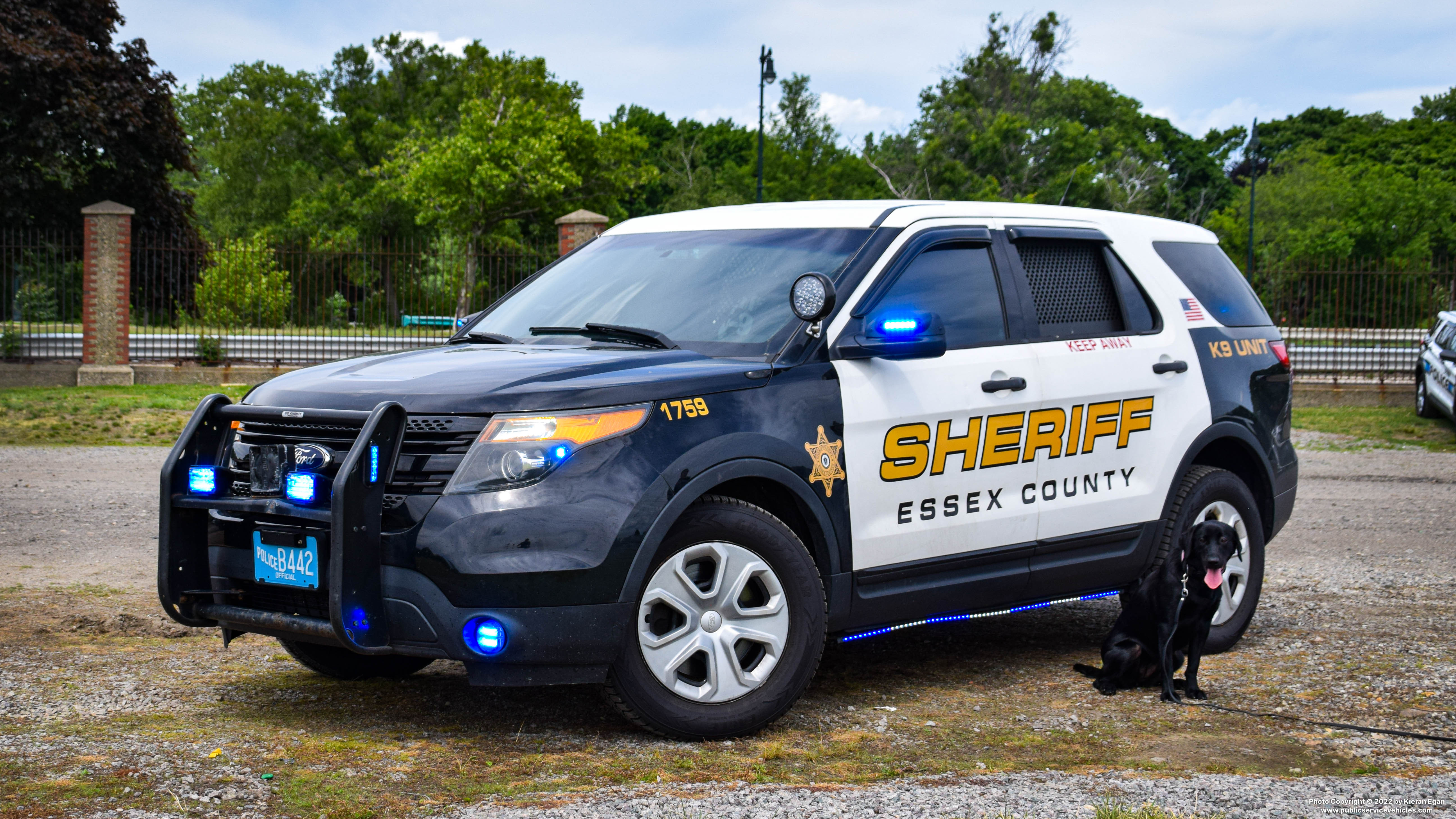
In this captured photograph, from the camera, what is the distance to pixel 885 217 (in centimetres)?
523

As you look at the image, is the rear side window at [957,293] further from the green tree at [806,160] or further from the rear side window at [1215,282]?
the green tree at [806,160]

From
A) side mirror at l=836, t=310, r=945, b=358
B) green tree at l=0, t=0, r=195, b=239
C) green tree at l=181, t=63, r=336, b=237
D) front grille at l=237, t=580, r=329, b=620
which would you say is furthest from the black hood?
green tree at l=181, t=63, r=336, b=237

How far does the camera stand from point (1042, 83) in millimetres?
69250

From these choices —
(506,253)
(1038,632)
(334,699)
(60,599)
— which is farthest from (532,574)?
(506,253)

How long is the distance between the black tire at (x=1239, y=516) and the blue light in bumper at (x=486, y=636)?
2926mm

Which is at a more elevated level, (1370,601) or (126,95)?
(126,95)

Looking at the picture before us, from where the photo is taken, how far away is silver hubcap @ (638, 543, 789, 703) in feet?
14.1

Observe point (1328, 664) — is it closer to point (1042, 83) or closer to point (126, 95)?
point (126, 95)

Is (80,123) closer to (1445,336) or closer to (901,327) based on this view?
(1445,336)

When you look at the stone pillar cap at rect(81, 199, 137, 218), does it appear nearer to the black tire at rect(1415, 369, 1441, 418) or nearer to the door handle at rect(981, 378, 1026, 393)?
the black tire at rect(1415, 369, 1441, 418)

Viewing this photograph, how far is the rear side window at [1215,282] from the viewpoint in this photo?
20.6 ft

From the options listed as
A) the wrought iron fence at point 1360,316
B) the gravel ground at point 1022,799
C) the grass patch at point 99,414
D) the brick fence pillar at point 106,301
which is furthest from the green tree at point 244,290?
the gravel ground at point 1022,799

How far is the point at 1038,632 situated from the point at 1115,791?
8.97 feet

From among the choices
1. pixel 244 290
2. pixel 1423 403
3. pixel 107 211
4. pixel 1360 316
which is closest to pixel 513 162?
pixel 244 290
